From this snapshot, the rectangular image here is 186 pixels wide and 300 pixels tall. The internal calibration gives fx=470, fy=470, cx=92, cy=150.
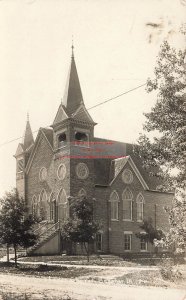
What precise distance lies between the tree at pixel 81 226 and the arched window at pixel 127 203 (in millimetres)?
6839

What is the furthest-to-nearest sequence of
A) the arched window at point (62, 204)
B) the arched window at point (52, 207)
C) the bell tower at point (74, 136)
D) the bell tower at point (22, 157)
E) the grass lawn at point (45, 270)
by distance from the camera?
the bell tower at point (22, 157) < the arched window at point (52, 207) < the bell tower at point (74, 136) < the arched window at point (62, 204) < the grass lawn at point (45, 270)

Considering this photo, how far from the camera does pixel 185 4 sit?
10156 mm

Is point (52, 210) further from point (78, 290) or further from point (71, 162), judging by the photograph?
point (78, 290)

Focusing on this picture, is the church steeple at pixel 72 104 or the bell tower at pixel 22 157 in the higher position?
the church steeple at pixel 72 104

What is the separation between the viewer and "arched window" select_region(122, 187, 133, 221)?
2934 cm

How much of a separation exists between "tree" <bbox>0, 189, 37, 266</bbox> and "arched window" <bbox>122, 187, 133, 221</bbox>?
10460mm

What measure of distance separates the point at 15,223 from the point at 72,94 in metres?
10.8

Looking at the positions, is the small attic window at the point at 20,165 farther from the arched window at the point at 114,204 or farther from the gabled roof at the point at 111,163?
the arched window at the point at 114,204

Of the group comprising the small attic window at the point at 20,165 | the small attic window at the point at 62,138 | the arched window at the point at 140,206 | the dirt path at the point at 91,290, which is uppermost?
the small attic window at the point at 62,138

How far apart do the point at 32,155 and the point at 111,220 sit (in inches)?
278

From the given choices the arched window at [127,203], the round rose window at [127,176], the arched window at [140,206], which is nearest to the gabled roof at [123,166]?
the round rose window at [127,176]

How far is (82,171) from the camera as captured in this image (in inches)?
1090

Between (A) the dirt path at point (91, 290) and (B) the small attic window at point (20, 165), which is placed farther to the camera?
(B) the small attic window at point (20, 165)

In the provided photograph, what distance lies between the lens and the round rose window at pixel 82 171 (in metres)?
27.5
